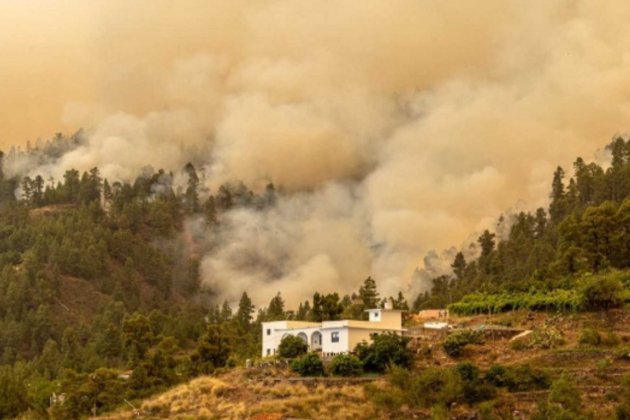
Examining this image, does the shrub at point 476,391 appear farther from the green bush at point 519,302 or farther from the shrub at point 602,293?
the green bush at point 519,302

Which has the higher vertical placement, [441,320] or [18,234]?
[18,234]

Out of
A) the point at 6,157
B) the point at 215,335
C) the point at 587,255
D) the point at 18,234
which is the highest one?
the point at 6,157

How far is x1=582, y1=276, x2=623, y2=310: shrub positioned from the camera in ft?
167

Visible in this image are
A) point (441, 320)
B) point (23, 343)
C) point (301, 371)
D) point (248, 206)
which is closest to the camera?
point (301, 371)

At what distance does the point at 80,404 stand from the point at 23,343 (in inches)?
1694

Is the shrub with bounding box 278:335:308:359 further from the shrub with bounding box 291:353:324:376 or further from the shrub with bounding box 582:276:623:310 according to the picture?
the shrub with bounding box 582:276:623:310

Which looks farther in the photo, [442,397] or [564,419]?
[442,397]

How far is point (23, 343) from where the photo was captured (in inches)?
3846

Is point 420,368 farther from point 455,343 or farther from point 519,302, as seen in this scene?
point 519,302

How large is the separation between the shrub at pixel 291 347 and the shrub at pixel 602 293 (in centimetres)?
1669

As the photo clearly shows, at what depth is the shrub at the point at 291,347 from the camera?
55.5 meters

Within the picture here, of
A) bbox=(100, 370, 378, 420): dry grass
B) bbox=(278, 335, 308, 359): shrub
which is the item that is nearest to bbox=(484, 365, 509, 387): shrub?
bbox=(100, 370, 378, 420): dry grass

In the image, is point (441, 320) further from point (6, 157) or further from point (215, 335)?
point (6, 157)

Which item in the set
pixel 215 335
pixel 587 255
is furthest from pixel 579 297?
pixel 215 335
